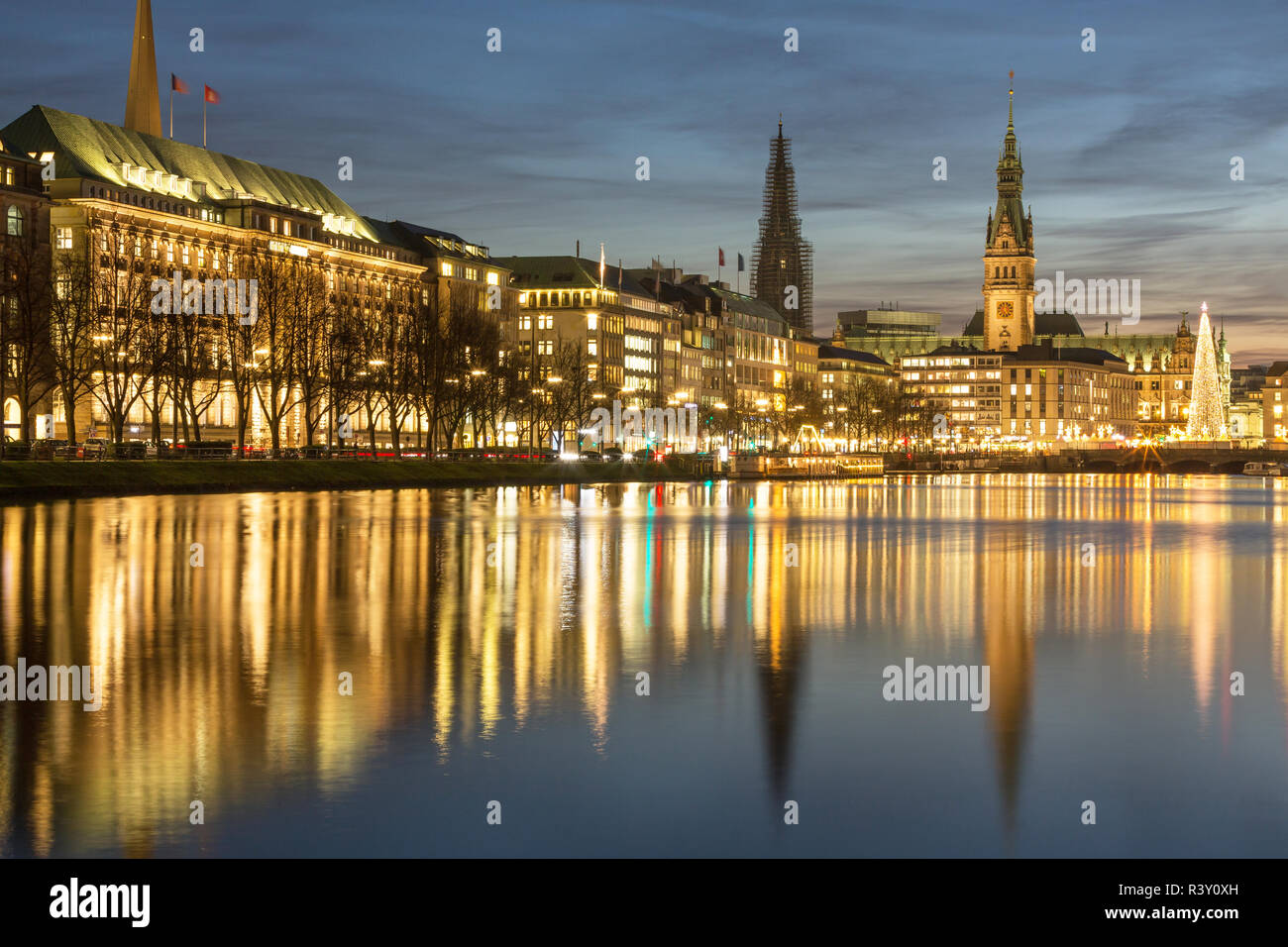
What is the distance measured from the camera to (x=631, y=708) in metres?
18.8

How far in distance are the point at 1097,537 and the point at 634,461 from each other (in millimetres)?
99243

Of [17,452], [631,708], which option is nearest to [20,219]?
[17,452]

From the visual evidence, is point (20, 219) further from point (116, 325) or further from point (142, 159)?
point (116, 325)

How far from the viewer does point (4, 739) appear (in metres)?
16.6

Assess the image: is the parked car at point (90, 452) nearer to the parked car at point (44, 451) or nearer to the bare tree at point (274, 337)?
the parked car at point (44, 451)

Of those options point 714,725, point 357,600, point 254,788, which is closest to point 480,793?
point 254,788

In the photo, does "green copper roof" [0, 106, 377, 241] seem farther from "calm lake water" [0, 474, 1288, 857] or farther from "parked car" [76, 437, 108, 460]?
"calm lake water" [0, 474, 1288, 857]

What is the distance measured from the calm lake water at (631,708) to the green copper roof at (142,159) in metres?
116

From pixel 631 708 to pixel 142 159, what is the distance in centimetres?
15261

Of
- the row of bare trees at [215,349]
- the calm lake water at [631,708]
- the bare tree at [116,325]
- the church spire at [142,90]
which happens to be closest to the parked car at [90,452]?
the bare tree at [116,325]

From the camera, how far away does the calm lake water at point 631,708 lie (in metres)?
13.4

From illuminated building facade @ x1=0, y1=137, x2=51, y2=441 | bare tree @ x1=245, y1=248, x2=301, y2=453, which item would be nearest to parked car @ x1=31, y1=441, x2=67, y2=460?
bare tree @ x1=245, y1=248, x2=301, y2=453

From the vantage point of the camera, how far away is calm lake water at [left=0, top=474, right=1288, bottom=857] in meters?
13.4

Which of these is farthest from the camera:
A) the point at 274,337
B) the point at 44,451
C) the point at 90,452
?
the point at 274,337
